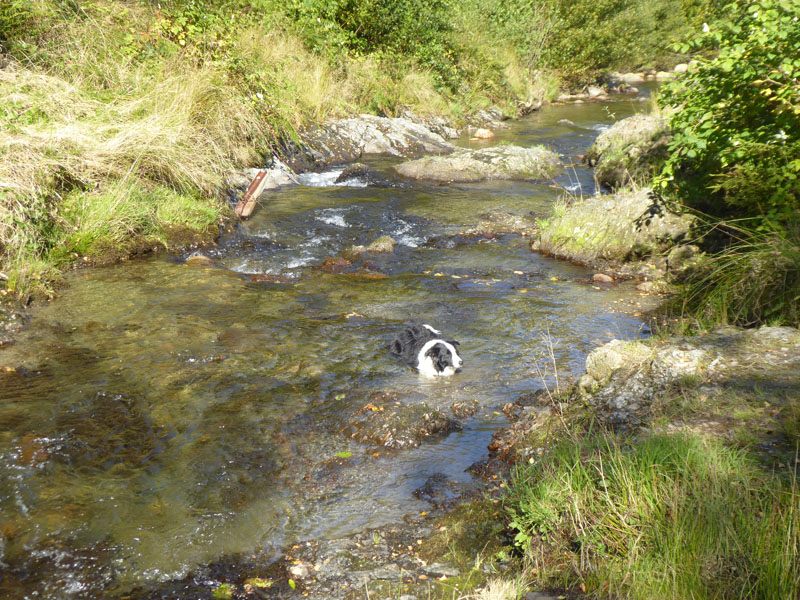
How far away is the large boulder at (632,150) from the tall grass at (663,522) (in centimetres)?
756

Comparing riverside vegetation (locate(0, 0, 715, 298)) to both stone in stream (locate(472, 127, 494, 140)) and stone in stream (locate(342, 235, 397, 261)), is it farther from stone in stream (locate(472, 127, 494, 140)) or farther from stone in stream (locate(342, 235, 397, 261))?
stone in stream (locate(342, 235, 397, 261))

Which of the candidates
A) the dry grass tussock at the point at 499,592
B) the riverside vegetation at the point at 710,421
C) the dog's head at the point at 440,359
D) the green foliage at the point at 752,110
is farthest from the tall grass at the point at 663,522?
the green foliage at the point at 752,110

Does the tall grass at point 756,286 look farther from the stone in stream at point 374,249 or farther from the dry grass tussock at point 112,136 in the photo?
the dry grass tussock at point 112,136

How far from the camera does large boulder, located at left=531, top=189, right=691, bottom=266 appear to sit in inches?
301

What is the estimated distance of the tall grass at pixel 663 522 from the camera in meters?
2.25

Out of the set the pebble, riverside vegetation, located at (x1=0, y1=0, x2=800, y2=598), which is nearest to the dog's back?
riverside vegetation, located at (x1=0, y1=0, x2=800, y2=598)

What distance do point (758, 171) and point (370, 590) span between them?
4.39 m

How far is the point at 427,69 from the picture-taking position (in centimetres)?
1758

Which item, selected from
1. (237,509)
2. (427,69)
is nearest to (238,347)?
(237,509)

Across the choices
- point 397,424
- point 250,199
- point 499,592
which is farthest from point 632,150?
point 499,592

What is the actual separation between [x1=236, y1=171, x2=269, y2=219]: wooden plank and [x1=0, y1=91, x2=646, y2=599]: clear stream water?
29 cm

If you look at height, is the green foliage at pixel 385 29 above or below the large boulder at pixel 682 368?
above

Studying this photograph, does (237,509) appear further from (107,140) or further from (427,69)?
(427,69)

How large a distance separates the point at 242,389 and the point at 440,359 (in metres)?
1.57
